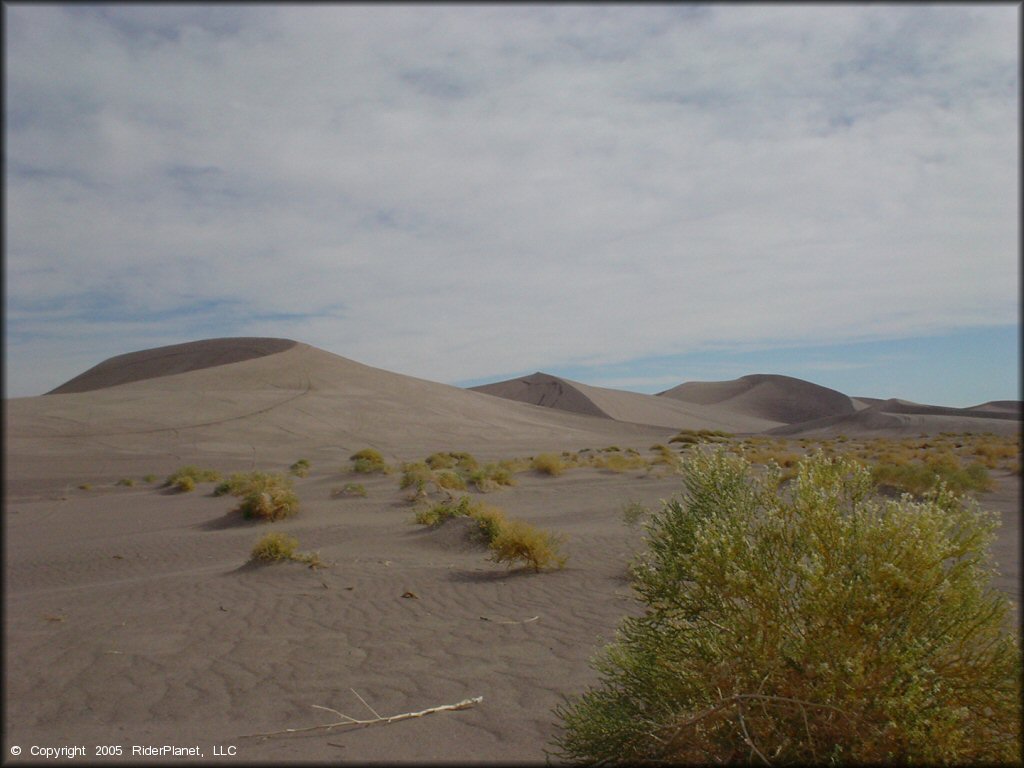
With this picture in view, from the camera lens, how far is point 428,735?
506 centimetres

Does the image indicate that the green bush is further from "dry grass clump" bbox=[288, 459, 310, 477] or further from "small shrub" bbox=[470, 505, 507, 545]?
"dry grass clump" bbox=[288, 459, 310, 477]

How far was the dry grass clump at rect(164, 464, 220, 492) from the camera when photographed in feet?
81.6

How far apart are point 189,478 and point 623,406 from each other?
8286 cm

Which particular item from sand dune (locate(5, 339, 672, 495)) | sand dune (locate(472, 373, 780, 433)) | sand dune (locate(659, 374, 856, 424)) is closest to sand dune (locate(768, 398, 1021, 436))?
sand dune (locate(5, 339, 672, 495))

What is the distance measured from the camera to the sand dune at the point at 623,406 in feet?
325

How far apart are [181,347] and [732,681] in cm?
10022

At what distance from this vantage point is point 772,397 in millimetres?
132750

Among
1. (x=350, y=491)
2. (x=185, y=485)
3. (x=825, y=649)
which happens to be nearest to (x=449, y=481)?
(x=350, y=491)

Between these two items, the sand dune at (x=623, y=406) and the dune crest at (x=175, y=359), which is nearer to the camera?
the dune crest at (x=175, y=359)

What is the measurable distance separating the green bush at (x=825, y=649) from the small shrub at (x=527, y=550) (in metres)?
7.11

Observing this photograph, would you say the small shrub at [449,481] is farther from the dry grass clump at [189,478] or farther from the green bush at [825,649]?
the green bush at [825,649]

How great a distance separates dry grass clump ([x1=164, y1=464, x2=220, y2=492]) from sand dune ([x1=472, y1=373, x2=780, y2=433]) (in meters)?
67.6

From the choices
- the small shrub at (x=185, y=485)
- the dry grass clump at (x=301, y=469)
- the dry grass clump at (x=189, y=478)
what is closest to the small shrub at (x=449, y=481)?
the dry grass clump at (x=301, y=469)

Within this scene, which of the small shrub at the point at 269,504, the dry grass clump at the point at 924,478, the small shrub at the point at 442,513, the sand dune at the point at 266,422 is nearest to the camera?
the small shrub at the point at 442,513
